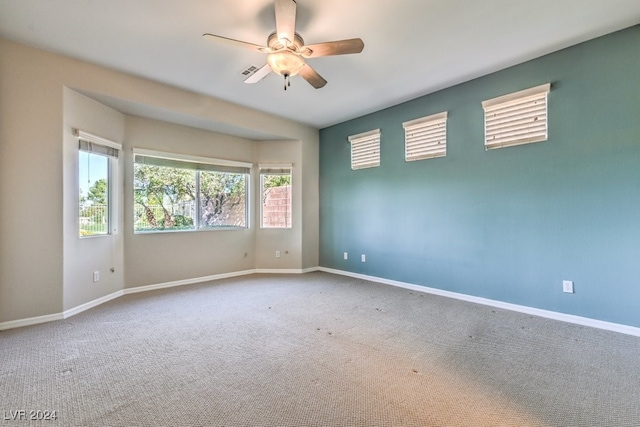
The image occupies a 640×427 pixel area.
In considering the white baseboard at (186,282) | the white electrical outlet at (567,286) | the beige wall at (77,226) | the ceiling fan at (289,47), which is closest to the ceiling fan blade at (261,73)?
the ceiling fan at (289,47)

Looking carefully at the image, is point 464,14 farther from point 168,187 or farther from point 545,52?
point 168,187

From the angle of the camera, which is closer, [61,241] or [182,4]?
[182,4]

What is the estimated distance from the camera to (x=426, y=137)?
4.10m

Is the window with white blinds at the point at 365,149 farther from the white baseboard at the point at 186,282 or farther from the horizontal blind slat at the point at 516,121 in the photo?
the white baseboard at the point at 186,282

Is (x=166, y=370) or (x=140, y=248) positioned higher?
(x=140, y=248)

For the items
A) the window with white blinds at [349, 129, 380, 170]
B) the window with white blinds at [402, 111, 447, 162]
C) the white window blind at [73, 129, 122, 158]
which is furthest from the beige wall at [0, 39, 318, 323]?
the window with white blinds at [402, 111, 447, 162]

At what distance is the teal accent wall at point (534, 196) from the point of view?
8.83 feet

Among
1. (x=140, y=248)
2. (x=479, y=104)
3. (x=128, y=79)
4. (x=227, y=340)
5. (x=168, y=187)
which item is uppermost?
(x=128, y=79)

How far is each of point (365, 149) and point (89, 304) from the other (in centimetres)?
440

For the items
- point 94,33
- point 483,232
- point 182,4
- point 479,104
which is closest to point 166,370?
point 182,4

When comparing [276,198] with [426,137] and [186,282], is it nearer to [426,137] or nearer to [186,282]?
[186,282]

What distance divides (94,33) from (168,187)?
2.28 m

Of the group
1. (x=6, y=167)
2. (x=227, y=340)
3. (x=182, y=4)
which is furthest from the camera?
(x=6, y=167)

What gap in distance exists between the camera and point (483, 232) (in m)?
3.57
